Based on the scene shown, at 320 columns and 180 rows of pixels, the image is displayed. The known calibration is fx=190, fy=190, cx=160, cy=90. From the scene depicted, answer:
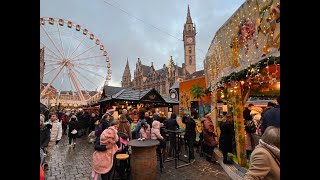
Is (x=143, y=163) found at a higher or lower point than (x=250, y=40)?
lower

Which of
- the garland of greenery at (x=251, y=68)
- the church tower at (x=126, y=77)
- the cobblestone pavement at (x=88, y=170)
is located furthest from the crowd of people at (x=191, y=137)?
the church tower at (x=126, y=77)

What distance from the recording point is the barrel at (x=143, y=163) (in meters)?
4.73

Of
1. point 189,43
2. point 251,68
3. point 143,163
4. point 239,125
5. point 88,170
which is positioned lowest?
point 88,170

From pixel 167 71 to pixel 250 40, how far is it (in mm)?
49056

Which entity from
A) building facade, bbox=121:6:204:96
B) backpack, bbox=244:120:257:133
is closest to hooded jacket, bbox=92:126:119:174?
backpack, bbox=244:120:257:133

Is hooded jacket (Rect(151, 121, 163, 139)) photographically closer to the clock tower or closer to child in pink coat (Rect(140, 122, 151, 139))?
child in pink coat (Rect(140, 122, 151, 139))

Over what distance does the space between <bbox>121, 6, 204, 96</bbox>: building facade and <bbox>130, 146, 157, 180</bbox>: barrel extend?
46.9 metres

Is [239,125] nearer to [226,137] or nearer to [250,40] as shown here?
[226,137]

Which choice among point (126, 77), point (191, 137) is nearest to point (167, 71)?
point (126, 77)

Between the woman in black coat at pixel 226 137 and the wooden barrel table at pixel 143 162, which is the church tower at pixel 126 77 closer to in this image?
the woman in black coat at pixel 226 137

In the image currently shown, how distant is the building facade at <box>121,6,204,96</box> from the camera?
174 feet

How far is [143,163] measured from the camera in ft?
15.6
